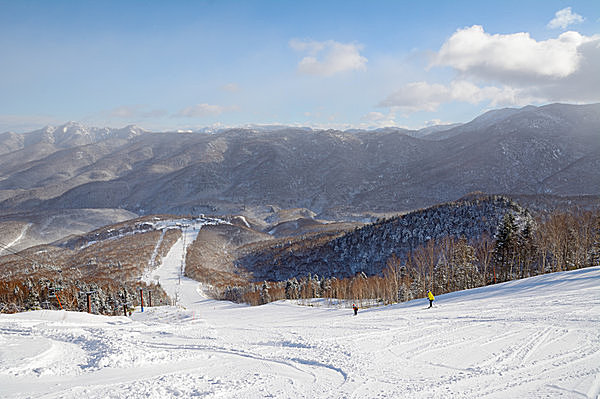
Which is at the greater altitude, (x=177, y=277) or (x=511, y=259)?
(x=511, y=259)

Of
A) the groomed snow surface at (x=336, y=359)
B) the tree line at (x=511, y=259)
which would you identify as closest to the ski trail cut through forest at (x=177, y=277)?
the tree line at (x=511, y=259)

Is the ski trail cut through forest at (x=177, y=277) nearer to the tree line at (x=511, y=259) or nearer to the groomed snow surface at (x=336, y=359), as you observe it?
the tree line at (x=511, y=259)

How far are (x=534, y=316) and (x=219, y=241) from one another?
13857cm

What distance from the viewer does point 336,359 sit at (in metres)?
12.2

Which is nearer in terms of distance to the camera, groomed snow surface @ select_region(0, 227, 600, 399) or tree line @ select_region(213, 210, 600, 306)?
groomed snow surface @ select_region(0, 227, 600, 399)

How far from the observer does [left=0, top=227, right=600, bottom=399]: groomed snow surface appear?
971 centimetres

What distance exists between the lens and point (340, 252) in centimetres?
10281

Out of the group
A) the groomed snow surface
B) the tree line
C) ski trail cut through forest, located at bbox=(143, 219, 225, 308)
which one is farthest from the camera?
ski trail cut through forest, located at bbox=(143, 219, 225, 308)

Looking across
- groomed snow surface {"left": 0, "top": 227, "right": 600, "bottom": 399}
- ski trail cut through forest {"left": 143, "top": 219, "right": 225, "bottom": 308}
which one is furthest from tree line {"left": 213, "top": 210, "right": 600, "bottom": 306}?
ski trail cut through forest {"left": 143, "top": 219, "right": 225, "bottom": 308}

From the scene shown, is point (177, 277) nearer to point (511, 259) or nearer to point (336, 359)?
point (511, 259)

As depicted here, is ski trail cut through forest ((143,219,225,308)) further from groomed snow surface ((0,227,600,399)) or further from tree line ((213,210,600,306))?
groomed snow surface ((0,227,600,399))

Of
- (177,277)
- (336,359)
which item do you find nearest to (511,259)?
(336,359)

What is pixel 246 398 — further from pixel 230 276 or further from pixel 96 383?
pixel 230 276

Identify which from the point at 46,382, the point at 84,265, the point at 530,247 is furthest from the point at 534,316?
the point at 84,265
